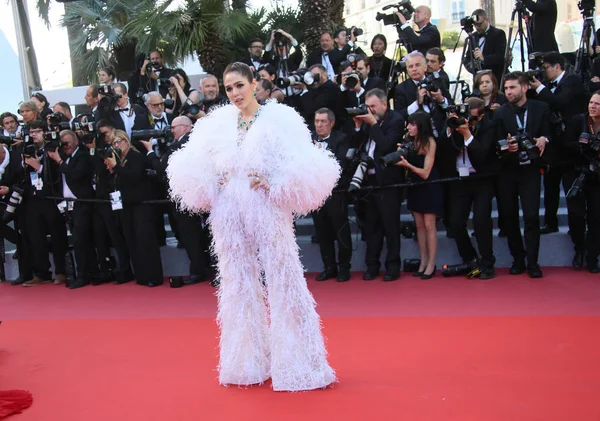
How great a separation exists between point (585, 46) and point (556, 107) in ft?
5.41

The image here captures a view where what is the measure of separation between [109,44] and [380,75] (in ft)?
24.3

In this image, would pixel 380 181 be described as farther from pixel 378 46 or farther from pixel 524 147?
pixel 378 46

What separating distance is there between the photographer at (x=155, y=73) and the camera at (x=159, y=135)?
2000 mm

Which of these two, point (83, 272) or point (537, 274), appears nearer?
point (537, 274)

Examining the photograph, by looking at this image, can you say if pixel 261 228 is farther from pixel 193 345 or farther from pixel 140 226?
pixel 140 226

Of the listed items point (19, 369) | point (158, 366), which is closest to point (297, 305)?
point (158, 366)

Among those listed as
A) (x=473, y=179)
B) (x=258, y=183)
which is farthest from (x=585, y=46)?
(x=258, y=183)

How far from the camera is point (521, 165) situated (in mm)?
6922

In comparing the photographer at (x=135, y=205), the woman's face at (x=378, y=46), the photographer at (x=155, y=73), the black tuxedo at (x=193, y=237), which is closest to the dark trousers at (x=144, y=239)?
the photographer at (x=135, y=205)

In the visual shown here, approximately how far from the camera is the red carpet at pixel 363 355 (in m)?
3.94

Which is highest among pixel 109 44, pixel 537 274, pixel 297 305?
pixel 109 44

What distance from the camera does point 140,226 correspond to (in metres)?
8.01

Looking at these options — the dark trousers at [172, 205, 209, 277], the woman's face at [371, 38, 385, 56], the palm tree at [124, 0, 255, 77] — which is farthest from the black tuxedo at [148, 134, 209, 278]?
the palm tree at [124, 0, 255, 77]

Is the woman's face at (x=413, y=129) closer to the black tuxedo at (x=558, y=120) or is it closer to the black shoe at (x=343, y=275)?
the black tuxedo at (x=558, y=120)
